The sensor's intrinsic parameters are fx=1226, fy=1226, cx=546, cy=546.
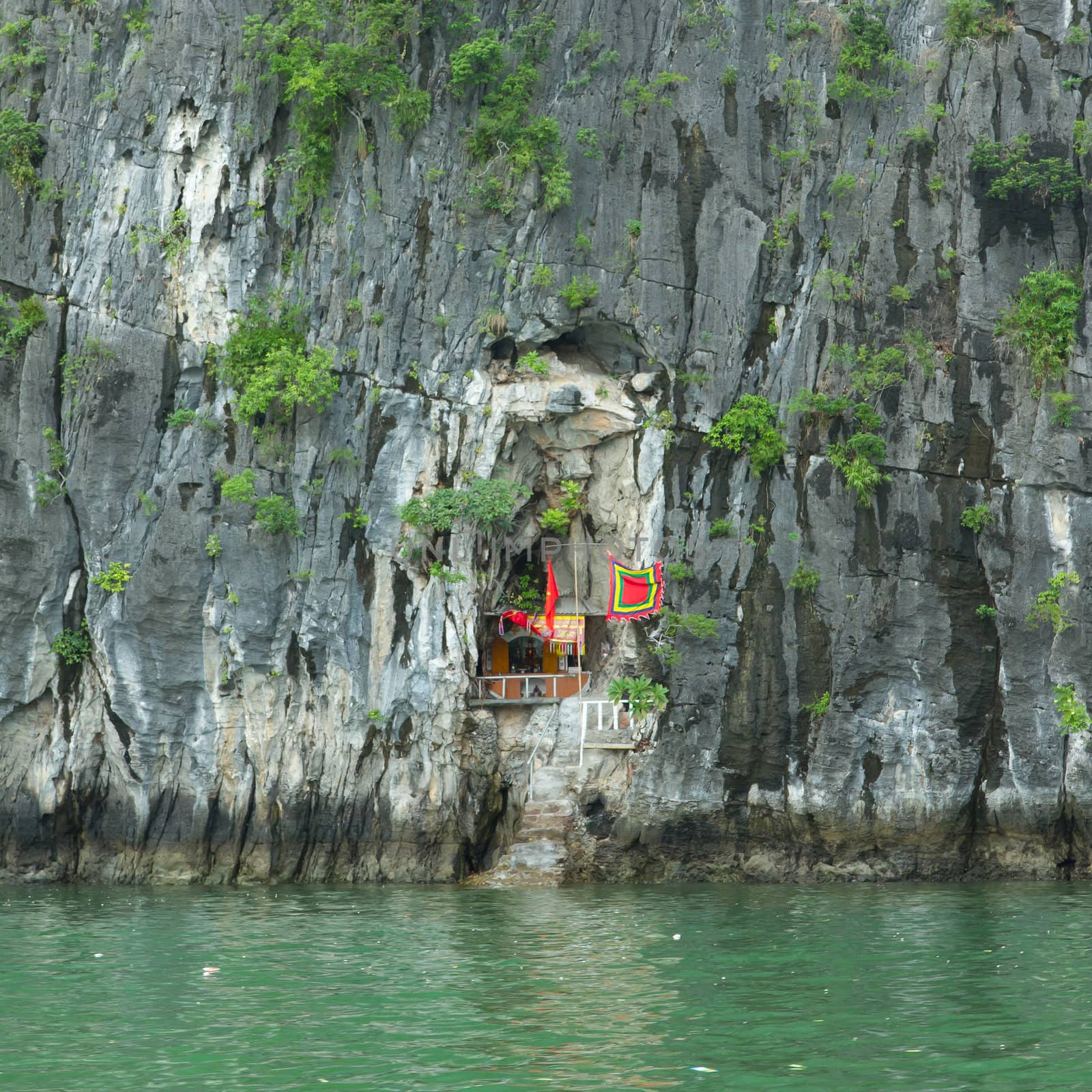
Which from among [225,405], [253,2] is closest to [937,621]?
[225,405]

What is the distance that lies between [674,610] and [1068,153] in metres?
10.6

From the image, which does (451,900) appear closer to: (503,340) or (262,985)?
(262,985)

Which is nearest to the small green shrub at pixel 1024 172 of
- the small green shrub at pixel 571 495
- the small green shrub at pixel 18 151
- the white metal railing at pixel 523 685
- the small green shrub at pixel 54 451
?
the small green shrub at pixel 571 495

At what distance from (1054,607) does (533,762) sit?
8900 millimetres

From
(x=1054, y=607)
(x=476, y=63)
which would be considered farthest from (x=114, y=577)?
(x=1054, y=607)

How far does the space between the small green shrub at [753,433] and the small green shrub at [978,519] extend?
3165 mm

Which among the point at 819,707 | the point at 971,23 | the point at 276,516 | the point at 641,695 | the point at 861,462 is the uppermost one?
the point at 971,23

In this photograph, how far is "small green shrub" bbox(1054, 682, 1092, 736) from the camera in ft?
64.1

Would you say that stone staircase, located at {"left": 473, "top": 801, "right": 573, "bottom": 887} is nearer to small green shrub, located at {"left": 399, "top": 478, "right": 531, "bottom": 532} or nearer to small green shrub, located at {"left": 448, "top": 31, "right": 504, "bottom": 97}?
small green shrub, located at {"left": 399, "top": 478, "right": 531, "bottom": 532}

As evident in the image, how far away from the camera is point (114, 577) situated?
65.1 ft

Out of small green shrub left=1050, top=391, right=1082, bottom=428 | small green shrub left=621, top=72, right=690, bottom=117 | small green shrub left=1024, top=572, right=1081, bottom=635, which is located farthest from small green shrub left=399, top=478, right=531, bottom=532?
small green shrub left=1050, top=391, right=1082, bottom=428

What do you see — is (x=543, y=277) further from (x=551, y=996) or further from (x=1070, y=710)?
A: (x=551, y=996)

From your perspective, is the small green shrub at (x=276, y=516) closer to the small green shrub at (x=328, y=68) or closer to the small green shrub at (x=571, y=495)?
the small green shrub at (x=571, y=495)

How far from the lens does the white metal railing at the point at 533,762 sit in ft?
A: 67.3
